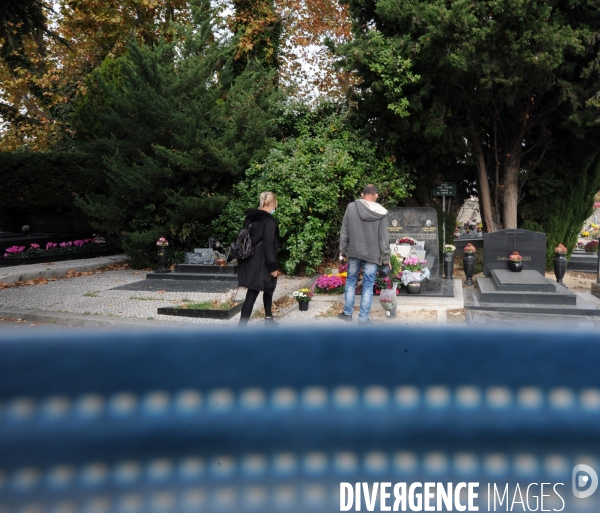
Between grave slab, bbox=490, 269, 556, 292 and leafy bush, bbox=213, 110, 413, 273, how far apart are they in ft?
12.3

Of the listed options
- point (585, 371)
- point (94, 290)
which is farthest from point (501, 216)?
point (585, 371)

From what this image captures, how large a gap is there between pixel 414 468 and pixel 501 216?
1530cm

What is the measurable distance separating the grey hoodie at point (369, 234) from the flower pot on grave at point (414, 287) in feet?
7.67

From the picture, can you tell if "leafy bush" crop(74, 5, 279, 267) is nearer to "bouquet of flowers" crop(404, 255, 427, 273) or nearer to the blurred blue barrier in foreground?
"bouquet of flowers" crop(404, 255, 427, 273)

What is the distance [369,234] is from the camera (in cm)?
797

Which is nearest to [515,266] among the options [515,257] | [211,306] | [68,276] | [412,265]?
[515,257]

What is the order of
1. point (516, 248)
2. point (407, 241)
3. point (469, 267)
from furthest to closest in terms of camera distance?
1. point (516, 248)
2. point (469, 267)
3. point (407, 241)

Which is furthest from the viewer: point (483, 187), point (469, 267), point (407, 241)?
point (483, 187)

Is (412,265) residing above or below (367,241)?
below

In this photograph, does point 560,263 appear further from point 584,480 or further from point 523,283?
point 584,480

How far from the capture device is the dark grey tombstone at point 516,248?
41.6ft

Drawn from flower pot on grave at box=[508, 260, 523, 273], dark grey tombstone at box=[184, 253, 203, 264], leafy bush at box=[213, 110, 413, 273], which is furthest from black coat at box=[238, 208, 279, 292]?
flower pot on grave at box=[508, 260, 523, 273]

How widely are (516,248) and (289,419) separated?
12.4 metres

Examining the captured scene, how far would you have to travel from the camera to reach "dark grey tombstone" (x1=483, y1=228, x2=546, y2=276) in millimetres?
12672
